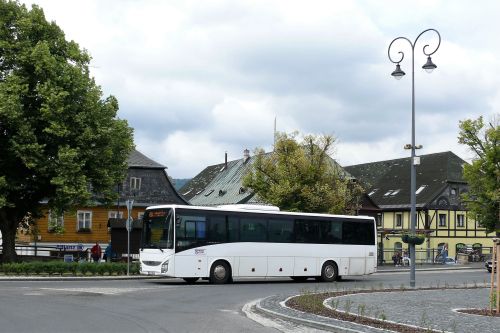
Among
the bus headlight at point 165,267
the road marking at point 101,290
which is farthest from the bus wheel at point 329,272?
the road marking at point 101,290

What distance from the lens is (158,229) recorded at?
27.1 m

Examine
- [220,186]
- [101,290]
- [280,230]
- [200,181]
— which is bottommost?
[101,290]

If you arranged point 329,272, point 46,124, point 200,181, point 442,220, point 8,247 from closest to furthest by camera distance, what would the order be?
point 329,272
point 46,124
point 8,247
point 442,220
point 200,181

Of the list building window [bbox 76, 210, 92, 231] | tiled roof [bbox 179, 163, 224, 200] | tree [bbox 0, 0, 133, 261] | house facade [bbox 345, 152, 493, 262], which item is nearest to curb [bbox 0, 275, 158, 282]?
tree [bbox 0, 0, 133, 261]

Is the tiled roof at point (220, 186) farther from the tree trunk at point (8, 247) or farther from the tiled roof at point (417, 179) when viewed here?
the tree trunk at point (8, 247)

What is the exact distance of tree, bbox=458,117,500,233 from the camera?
54594 mm

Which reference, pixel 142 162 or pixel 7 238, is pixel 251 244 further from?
pixel 142 162

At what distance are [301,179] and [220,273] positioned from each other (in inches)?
775

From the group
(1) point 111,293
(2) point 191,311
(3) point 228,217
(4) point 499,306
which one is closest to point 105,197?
(3) point 228,217

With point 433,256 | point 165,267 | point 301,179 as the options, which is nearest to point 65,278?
point 165,267

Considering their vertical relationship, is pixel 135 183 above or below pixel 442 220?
above

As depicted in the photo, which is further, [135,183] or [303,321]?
[135,183]

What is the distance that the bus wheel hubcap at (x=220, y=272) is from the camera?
2775 cm

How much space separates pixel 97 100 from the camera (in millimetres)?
34312
